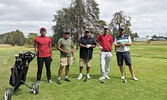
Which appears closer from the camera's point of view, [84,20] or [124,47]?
[124,47]

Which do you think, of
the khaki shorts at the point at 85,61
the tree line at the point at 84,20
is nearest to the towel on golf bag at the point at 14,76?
the khaki shorts at the point at 85,61

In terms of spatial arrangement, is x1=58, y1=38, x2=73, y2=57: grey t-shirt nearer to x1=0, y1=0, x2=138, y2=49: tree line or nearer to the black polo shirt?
the black polo shirt

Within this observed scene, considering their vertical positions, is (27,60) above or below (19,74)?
above

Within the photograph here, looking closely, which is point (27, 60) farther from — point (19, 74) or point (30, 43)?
point (30, 43)

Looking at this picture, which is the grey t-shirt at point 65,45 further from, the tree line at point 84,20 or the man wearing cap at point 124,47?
the tree line at point 84,20

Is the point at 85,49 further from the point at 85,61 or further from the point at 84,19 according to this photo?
the point at 84,19

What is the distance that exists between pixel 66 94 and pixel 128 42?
3491 millimetres

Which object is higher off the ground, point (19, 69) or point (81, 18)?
point (81, 18)

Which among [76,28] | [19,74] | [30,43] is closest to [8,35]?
[30,43]

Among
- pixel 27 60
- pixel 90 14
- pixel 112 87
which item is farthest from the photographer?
pixel 90 14

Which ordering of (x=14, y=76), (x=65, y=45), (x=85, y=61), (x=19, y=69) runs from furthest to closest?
1. (x=85, y=61)
2. (x=65, y=45)
3. (x=19, y=69)
4. (x=14, y=76)

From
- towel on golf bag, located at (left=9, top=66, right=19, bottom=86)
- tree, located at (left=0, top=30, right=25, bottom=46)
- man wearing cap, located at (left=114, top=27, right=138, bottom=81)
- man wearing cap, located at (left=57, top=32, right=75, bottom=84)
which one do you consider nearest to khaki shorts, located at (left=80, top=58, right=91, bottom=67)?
man wearing cap, located at (left=57, top=32, right=75, bottom=84)

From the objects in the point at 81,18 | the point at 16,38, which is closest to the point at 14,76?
the point at 81,18

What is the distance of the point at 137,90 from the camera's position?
15.5 feet
